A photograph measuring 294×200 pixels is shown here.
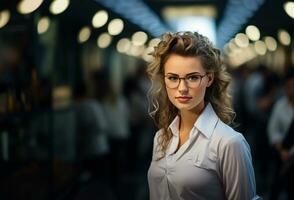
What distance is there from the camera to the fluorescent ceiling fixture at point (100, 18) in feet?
13.9

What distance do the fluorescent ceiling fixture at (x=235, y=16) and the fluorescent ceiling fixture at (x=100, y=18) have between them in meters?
0.86

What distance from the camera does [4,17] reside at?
476cm

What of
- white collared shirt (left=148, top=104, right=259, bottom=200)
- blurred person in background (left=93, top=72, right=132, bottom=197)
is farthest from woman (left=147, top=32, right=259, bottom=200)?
blurred person in background (left=93, top=72, right=132, bottom=197)

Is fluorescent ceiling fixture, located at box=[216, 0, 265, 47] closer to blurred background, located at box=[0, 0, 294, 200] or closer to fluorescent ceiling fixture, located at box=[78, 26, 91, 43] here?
blurred background, located at box=[0, 0, 294, 200]

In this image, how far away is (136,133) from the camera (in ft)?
29.5

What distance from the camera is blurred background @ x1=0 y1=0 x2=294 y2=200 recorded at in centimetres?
429

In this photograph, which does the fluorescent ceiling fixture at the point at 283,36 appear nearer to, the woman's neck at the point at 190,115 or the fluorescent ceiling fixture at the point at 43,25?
the woman's neck at the point at 190,115

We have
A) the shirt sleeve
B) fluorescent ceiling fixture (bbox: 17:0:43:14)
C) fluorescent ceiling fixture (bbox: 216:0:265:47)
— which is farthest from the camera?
fluorescent ceiling fixture (bbox: 17:0:43:14)

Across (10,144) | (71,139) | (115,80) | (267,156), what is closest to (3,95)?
(10,144)

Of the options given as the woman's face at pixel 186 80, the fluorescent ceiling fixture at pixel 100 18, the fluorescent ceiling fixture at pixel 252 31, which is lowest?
the woman's face at pixel 186 80

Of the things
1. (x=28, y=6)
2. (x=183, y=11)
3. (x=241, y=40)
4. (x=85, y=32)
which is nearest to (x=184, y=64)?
(x=241, y=40)

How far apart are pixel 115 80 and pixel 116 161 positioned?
14.5 ft

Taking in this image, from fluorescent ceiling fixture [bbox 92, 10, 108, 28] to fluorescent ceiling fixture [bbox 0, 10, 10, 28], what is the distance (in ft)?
2.47

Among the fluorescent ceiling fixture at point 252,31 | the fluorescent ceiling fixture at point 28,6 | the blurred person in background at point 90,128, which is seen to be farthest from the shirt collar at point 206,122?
the blurred person in background at point 90,128
